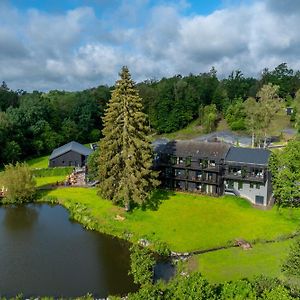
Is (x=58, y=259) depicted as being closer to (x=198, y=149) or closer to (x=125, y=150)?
(x=125, y=150)

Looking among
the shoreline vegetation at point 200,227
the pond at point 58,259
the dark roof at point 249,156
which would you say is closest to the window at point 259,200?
the shoreline vegetation at point 200,227

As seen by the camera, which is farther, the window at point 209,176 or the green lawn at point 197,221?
the window at point 209,176

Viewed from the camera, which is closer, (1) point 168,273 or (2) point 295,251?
(2) point 295,251

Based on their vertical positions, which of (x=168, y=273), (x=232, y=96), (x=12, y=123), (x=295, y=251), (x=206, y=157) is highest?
(x=232, y=96)

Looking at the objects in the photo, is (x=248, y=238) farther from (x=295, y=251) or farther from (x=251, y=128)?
(x=251, y=128)

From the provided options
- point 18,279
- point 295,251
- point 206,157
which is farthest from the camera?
point 206,157

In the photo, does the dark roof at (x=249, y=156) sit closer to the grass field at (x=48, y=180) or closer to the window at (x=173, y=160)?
the window at (x=173, y=160)

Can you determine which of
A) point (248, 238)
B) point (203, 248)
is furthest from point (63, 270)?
point (248, 238)

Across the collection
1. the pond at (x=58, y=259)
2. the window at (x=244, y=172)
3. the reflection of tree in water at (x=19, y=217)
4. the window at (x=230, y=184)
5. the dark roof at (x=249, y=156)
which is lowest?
the pond at (x=58, y=259)
